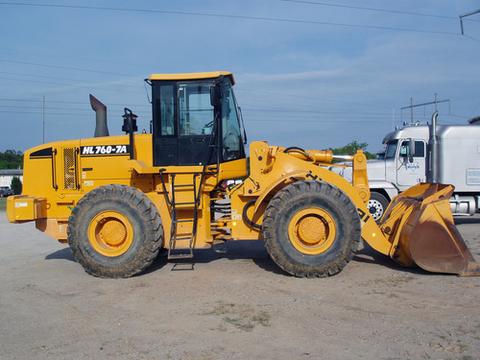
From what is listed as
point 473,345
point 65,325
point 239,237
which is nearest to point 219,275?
point 239,237

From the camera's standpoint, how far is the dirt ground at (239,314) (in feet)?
15.3

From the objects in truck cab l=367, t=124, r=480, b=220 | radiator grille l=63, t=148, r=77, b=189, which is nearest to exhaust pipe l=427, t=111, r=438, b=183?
truck cab l=367, t=124, r=480, b=220

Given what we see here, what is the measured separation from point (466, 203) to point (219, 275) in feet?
29.4

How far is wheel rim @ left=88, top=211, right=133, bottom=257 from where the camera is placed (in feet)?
24.8

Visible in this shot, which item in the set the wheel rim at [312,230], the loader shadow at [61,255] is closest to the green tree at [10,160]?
the loader shadow at [61,255]

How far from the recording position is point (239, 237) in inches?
308

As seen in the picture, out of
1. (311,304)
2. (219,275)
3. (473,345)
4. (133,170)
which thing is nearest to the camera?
(473,345)

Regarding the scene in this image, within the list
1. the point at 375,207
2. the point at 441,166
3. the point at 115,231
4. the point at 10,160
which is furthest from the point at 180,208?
the point at 10,160

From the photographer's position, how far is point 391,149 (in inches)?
555

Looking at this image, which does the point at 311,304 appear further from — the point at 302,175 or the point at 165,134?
the point at 165,134

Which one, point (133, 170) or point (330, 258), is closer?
point (330, 258)

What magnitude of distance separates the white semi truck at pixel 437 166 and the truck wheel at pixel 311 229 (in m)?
6.42

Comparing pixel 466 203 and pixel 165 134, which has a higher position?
pixel 165 134

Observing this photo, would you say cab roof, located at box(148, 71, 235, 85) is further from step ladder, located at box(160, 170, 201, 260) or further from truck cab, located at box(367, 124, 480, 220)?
truck cab, located at box(367, 124, 480, 220)
